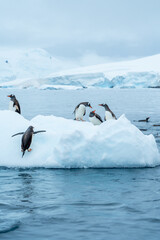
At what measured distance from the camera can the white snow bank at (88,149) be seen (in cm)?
895

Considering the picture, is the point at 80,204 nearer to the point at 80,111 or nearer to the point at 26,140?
the point at 26,140

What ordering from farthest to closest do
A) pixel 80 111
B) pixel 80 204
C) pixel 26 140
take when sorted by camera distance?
pixel 80 111, pixel 26 140, pixel 80 204

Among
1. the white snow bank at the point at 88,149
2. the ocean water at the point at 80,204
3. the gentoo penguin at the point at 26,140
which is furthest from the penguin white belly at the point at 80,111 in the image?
the ocean water at the point at 80,204

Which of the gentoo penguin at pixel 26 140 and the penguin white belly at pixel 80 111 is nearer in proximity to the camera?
the gentoo penguin at pixel 26 140

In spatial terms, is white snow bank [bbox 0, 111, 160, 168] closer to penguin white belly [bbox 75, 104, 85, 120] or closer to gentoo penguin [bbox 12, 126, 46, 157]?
gentoo penguin [bbox 12, 126, 46, 157]

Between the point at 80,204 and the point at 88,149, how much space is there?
3.03 m

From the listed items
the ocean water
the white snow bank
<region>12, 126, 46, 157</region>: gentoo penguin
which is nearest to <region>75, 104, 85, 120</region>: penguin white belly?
the white snow bank

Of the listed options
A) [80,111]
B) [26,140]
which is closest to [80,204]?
[26,140]

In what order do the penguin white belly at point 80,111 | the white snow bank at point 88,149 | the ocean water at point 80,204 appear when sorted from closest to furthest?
the ocean water at point 80,204 < the white snow bank at point 88,149 < the penguin white belly at point 80,111

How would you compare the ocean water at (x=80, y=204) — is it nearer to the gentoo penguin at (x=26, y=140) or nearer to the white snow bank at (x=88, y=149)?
the white snow bank at (x=88, y=149)

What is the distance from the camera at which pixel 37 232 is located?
16.3ft

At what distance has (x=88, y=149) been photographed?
9.04 m

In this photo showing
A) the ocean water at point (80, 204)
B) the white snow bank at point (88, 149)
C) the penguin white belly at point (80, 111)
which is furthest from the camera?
the penguin white belly at point (80, 111)

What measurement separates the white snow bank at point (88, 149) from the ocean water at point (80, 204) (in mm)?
447
